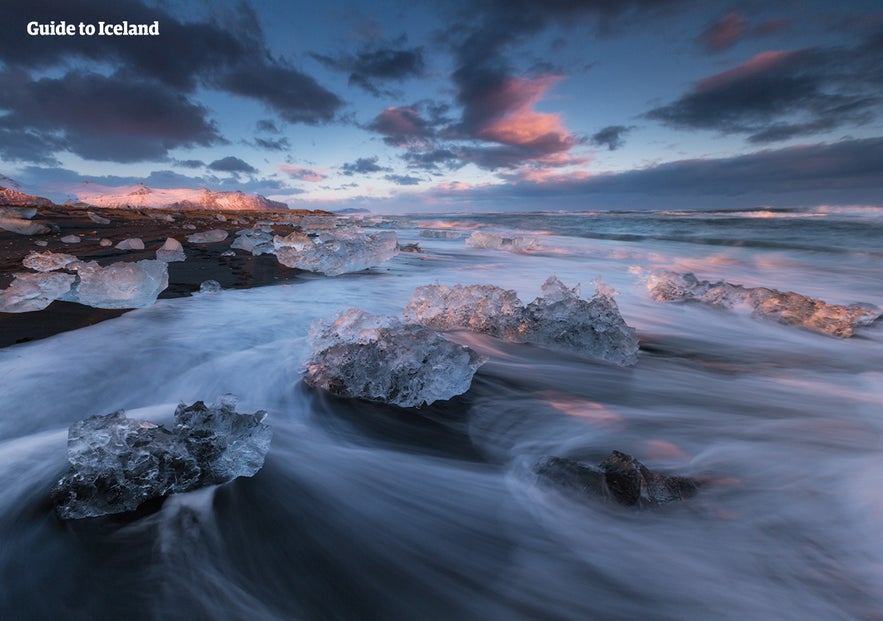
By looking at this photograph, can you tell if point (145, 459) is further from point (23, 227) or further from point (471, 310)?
point (23, 227)

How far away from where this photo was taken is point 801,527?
162 centimetres

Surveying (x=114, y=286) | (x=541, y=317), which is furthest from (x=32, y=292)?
(x=541, y=317)

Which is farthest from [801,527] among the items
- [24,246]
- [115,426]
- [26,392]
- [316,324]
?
[24,246]

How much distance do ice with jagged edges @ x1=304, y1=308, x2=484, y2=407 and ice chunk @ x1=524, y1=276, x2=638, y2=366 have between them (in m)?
1.33

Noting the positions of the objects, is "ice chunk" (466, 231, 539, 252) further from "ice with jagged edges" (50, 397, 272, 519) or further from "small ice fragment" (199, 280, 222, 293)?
"ice with jagged edges" (50, 397, 272, 519)

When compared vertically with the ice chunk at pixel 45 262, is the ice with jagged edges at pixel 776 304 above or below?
above

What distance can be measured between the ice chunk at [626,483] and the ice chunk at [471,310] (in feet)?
7.08

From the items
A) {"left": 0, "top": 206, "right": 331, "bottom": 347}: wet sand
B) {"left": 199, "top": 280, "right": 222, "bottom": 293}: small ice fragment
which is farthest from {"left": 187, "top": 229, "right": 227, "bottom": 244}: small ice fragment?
{"left": 199, "top": 280, "right": 222, "bottom": 293}: small ice fragment

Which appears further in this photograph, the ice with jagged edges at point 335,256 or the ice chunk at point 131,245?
the ice chunk at point 131,245

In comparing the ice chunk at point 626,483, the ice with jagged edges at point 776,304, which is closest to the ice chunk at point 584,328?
the ice chunk at point 626,483

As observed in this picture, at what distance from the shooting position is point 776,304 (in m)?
4.80

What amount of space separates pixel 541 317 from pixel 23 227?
43.5ft

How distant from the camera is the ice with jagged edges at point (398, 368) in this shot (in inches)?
101

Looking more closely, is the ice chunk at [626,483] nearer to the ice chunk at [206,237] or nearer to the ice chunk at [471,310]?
the ice chunk at [471,310]
